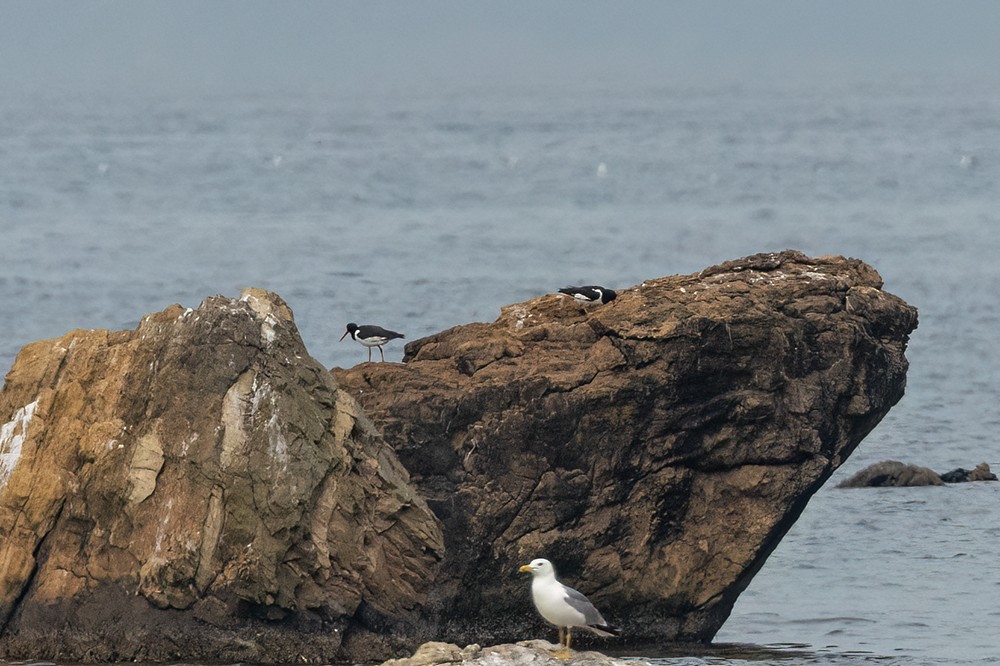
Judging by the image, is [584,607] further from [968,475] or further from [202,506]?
[968,475]

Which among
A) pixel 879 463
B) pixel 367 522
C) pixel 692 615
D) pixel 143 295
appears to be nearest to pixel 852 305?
pixel 692 615

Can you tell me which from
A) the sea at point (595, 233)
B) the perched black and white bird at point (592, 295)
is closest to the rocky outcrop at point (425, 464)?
the perched black and white bird at point (592, 295)

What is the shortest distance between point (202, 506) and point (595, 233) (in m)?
51.6

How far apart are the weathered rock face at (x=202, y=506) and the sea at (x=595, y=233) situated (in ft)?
13.1

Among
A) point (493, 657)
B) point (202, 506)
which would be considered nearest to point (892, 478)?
point (202, 506)

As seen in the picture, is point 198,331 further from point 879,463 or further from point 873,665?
point 879,463

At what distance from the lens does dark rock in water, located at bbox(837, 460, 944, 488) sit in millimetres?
38125

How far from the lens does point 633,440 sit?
23.9m

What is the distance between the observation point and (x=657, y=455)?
2405 centimetres

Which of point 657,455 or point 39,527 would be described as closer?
point 39,527

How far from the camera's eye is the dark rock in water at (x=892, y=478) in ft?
125

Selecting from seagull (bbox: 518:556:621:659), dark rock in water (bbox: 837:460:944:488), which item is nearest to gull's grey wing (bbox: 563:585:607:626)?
seagull (bbox: 518:556:621:659)

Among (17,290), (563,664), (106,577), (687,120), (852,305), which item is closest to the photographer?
(563,664)

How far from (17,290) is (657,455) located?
37689 millimetres
